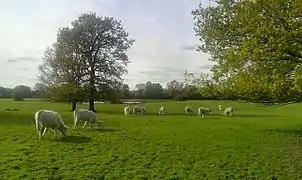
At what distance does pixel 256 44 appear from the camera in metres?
21.6

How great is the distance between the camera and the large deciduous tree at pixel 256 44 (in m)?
21.4

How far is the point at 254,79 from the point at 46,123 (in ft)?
42.2

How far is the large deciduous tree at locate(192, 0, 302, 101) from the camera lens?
21.4m

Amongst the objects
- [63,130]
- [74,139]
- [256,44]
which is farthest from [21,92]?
[256,44]

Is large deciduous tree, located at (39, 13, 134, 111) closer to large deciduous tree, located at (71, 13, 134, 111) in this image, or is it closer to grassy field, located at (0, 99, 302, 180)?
large deciduous tree, located at (71, 13, 134, 111)

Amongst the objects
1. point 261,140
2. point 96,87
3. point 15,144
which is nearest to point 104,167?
point 15,144

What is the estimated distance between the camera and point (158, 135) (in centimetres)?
2606

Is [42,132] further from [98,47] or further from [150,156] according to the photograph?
[98,47]

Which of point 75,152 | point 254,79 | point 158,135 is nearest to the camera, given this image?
point 75,152

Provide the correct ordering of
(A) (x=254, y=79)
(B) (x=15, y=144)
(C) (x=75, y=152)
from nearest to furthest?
(C) (x=75, y=152), (B) (x=15, y=144), (A) (x=254, y=79)

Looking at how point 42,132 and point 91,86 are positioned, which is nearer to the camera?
point 42,132

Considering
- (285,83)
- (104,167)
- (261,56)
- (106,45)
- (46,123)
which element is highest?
(106,45)

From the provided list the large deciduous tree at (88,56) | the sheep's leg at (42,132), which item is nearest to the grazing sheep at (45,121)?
the sheep's leg at (42,132)

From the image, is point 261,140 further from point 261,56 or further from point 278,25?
point 278,25
